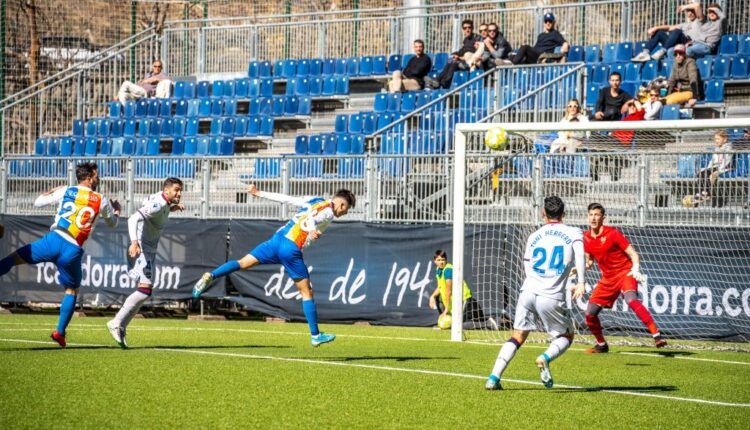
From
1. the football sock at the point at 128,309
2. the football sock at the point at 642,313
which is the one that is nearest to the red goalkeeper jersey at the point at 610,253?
the football sock at the point at 642,313

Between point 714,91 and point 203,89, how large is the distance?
1391cm

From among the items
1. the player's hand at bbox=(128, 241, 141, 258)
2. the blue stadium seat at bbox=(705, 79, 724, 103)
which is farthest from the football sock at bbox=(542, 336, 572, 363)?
the blue stadium seat at bbox=(705, 79, 724, 103)

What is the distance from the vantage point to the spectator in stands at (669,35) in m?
22.0

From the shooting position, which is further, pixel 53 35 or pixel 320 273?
pixel 53 35

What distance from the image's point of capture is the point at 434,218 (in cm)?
1944

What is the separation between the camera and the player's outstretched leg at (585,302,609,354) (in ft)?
46.4

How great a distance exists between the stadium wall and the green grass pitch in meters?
1.82

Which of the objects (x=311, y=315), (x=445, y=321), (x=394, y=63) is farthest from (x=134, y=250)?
(x=394, y=63)

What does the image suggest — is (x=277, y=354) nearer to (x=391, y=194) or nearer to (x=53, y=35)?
(x=391, y=194)

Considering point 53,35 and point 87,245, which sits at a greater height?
point 53,35

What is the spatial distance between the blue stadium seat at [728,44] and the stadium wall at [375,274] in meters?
6.61

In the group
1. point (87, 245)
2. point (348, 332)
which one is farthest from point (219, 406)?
point (87, 245)

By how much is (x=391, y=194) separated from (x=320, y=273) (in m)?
2.00

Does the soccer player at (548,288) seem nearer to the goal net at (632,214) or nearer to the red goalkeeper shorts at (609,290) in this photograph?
the red goalkeeper shorts at (609,290)
